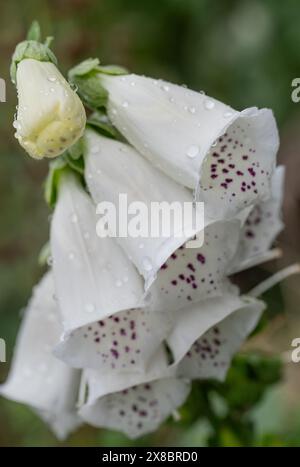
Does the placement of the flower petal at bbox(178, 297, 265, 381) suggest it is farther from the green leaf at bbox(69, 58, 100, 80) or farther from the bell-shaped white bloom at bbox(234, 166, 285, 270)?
the green leaf at bbox(69, 58, 100, 80)

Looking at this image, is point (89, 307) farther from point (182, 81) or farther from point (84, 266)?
point (182, 81)

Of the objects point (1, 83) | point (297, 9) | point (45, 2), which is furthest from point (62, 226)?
point (297, 9)

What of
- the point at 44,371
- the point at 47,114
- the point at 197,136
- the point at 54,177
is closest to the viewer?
the point at 47,114

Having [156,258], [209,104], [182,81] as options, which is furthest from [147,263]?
[182,81]

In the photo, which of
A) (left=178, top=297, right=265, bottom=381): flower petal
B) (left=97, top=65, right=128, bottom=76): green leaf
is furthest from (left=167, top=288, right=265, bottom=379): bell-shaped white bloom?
(left=97, top=65, right=128, bottom=76): green leaf

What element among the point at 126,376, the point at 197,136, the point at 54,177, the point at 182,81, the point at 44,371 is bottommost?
the point at 182,81
